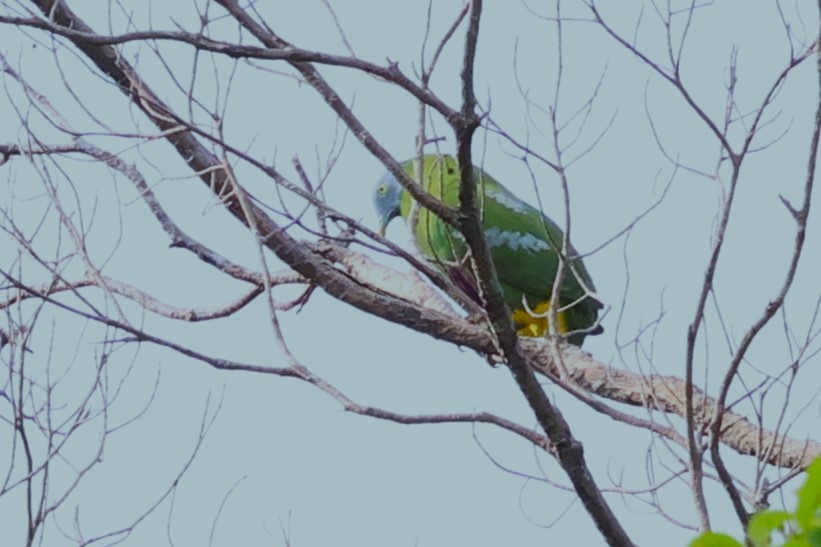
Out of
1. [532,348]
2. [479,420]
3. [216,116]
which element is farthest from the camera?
[532,348]

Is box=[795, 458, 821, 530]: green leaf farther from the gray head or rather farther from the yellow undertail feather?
the gray head

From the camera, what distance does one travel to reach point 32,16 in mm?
2246

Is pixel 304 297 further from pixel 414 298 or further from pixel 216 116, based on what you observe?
pixel 216 116

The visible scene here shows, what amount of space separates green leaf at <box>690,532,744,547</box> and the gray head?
17.2ft

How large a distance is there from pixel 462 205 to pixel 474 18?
359 millimetres

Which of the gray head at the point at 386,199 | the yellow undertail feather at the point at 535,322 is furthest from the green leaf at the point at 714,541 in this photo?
the gray head at the point at 386,199

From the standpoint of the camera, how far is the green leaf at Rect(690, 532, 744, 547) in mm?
754

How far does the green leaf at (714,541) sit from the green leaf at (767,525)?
26 mm

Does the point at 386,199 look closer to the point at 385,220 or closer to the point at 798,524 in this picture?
the point at 385,220

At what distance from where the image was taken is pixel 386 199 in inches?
237

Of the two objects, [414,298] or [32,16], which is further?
[414,298]

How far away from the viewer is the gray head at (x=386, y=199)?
19.7ft

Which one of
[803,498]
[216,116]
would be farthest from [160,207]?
[803,498]

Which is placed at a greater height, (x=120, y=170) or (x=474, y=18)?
(x=120, y=170)
